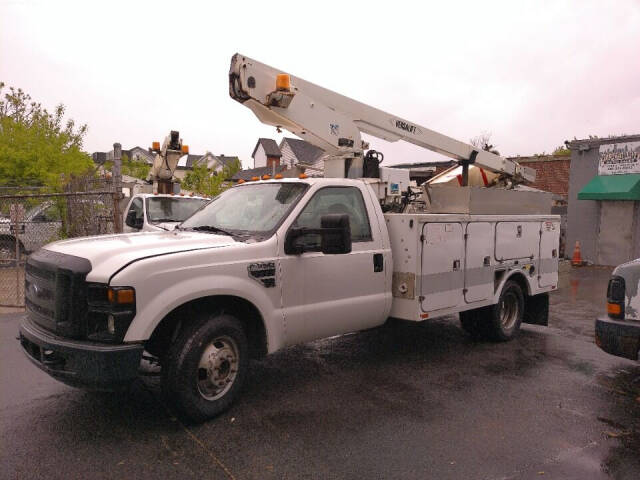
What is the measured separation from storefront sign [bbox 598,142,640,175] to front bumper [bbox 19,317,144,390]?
58.7 ft

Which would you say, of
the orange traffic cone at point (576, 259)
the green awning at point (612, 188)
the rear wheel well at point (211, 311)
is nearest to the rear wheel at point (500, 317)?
the rear wheel well at point (211, 311)

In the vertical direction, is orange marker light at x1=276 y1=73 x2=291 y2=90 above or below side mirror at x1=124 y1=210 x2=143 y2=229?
above

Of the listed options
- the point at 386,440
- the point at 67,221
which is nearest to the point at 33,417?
the point at 386,440

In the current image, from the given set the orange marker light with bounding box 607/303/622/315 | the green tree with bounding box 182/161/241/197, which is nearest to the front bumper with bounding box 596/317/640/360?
the orange marker light with bounding box 607/303/622/315

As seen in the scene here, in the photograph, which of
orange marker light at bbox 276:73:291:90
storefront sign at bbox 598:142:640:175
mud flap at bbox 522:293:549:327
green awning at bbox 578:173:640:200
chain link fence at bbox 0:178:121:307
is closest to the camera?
orange marker light at bbox 276:73:291:90

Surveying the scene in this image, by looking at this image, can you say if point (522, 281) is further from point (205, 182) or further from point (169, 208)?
point (205, 182)

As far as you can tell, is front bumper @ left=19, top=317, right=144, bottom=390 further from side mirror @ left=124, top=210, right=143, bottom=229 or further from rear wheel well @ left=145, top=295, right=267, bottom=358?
side mirror @ left=124, top=210, right=143, bottom=229

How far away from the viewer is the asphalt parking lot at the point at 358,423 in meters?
3.46

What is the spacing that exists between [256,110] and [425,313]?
2980mm

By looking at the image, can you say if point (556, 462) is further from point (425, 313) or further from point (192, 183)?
point (192, 183)

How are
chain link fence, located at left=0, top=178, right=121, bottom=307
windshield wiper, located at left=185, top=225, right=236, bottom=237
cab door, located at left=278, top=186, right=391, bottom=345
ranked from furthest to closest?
1. chain link fence, located at left=0, top=178, right=121, bottom=307
2. windshield wiper, located at left=185, top=225, right=236, bottom=237
3. cab door, located at left=278, top=186, right=391, bottom=345

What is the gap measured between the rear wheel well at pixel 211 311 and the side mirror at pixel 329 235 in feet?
2.07

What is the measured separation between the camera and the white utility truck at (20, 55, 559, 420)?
3.65 meters

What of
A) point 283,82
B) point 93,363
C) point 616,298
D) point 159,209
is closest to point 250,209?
point 283,82
